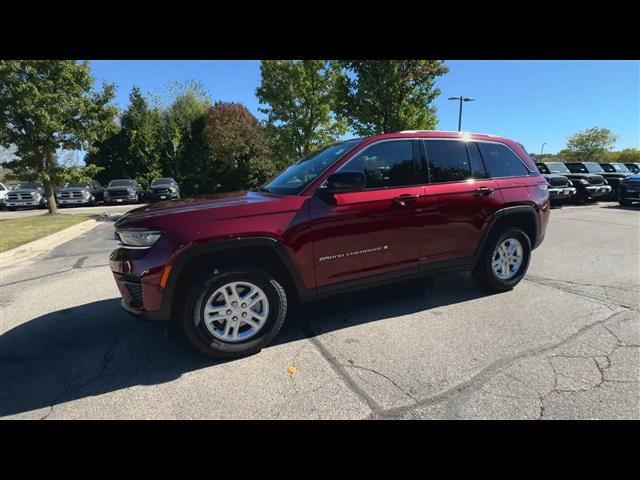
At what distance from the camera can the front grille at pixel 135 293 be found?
9.16 ft

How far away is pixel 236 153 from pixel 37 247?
2127cm

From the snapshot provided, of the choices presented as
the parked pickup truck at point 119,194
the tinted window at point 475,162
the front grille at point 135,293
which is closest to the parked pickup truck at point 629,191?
the tinted window at point 475,162

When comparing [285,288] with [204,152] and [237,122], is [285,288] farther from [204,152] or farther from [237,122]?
[204,152]

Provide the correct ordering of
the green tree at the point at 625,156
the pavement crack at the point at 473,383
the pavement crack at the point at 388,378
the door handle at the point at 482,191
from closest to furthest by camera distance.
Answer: the pavement crack at the point at 473,383
the pavement crack at the point at 388,378
the door handle at the point at 482,191
the green tree at the point at 625,156

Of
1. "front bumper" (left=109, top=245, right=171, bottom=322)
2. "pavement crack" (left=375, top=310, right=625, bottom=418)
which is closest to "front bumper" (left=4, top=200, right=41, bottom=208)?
"front bumper" (left=109, top=245, right=171, bottom=322)

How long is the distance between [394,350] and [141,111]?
115 feet

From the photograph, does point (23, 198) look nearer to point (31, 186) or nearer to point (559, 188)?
point (31, 186)

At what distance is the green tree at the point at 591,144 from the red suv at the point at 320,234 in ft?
243

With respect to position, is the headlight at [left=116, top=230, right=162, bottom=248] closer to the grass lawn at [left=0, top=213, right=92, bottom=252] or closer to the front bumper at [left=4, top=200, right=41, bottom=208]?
the grass lawn at [left=0, top=213, right=92, bottom=252]

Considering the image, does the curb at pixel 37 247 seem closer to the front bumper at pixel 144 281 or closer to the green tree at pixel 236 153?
the front bumper at pixel 144 281

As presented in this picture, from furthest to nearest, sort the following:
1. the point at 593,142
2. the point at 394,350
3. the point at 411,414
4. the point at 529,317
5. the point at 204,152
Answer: the point at 593,142 < the point at 204,152 < the point at 529,317 < the point at 394,350 < the point at 411,414

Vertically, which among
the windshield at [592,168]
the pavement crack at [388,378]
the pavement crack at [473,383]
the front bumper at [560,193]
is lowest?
the pavement crack at [473,383]

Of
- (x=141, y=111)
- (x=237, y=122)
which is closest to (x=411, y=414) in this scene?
(x=237, y=122)
